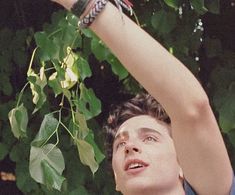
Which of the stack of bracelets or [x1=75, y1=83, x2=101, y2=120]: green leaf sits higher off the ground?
the stack of bracelets

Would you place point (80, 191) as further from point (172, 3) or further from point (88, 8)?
point (88, 8)

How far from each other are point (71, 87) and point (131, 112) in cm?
46

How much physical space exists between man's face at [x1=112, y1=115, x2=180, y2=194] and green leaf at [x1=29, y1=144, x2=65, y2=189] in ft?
1.26

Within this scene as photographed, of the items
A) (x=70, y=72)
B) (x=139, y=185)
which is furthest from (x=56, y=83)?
(x=139, y=185)

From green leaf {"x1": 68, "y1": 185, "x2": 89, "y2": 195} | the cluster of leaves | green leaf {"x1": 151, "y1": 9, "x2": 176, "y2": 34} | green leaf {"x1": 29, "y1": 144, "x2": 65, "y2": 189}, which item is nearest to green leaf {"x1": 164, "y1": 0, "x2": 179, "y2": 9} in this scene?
the cluster of leaves

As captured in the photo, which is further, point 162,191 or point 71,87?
point 71,87

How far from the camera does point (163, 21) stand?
89.8 inches

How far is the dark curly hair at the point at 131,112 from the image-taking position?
5.50 ft

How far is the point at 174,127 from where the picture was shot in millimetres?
1233

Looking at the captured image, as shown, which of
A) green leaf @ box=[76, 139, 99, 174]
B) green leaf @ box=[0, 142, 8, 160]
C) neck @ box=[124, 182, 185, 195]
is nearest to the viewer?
neck @ box=[124, 182, 185, 195]

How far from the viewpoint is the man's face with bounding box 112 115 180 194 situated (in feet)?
4.90

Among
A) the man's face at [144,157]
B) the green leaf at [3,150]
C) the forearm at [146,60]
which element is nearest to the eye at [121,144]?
the man's face at [144,157]

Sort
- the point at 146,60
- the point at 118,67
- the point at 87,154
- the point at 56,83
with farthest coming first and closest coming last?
the point at 118,67, the point at 56,83, the point at 87,154, the point at 146,60

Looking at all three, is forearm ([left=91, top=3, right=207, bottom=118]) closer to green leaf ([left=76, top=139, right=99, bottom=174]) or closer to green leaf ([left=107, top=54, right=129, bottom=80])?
green leaf ([left=76, top=139, right=99, bottom=174])
